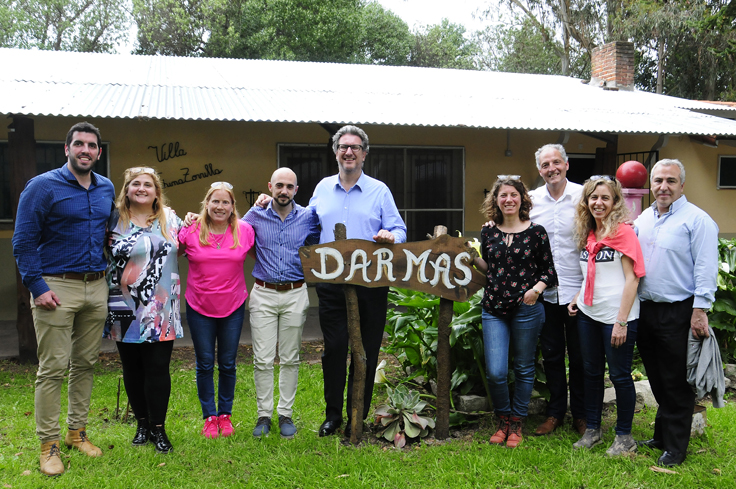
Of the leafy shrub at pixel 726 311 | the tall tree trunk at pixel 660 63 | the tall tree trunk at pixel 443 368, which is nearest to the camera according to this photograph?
the tall tree trunk at pixel 443 368

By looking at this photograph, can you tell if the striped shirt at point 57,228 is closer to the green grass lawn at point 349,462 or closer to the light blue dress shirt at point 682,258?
the green grass lawn at point 349,462

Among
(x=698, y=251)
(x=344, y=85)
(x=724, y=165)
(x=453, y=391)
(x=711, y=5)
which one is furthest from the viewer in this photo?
(x=711, y=5)

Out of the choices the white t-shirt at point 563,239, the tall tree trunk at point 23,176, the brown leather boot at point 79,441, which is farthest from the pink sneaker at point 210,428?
the tall tree trunk at point 23,176

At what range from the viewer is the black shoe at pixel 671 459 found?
10.4ft

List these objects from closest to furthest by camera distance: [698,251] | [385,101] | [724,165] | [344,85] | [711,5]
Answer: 1. [698,251]
2. [385,101]
3. [344,85]
4. [724,165]
5. [711,5]

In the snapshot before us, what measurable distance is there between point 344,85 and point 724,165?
6.63 m

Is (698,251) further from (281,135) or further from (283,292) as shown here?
(281,135)

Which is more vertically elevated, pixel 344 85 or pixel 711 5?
pixel 711 5

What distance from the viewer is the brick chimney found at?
11.1m

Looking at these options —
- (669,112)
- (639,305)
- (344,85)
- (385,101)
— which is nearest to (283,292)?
(639,305)

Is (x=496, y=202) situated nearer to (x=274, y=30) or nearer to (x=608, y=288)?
(x=608, y=288)

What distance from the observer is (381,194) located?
3535 mm

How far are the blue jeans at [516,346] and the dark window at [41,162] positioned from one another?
5.81 m

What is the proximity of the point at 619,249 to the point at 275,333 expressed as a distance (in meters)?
2.09
